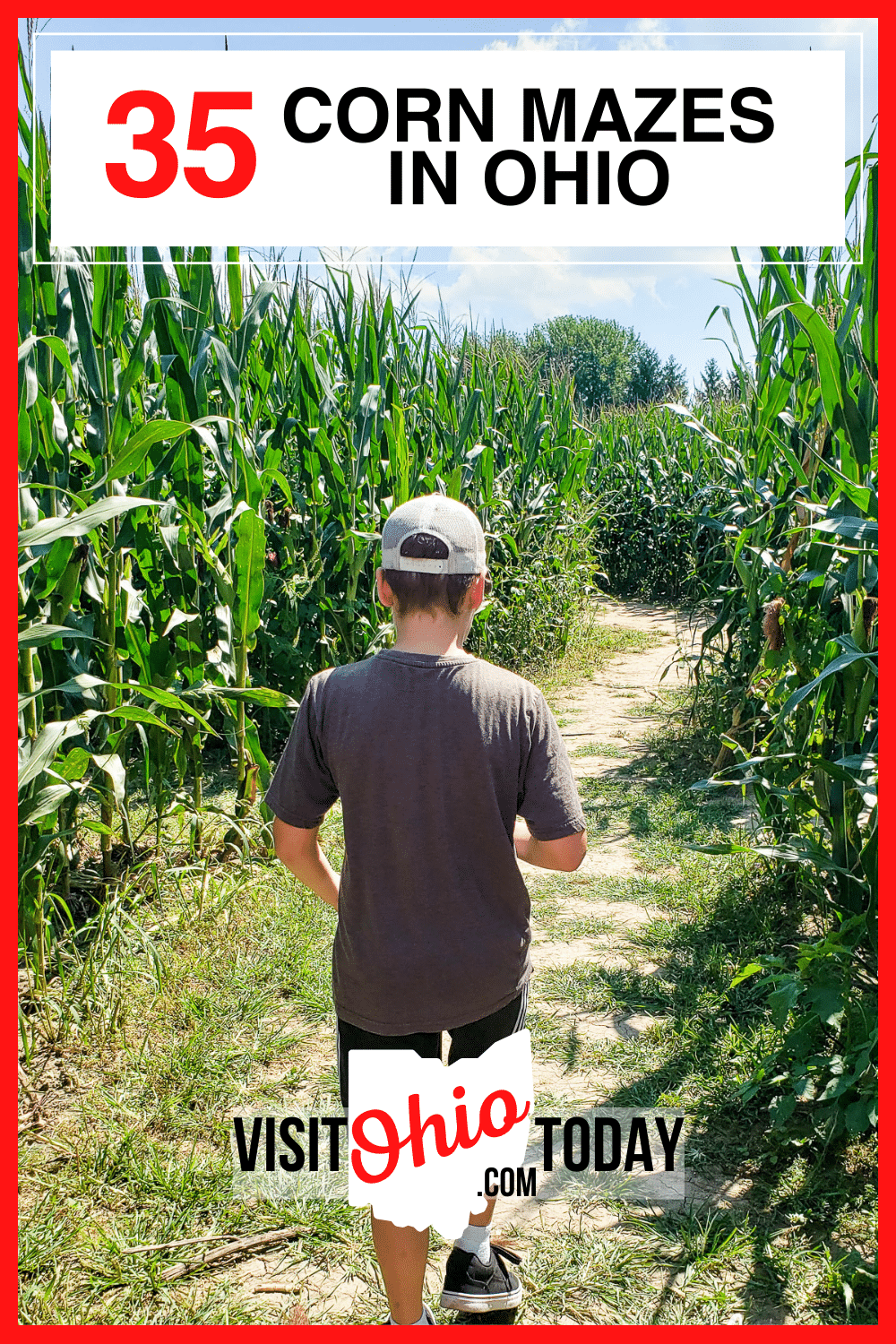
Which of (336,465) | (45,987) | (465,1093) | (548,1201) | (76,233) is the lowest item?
(548,1201)

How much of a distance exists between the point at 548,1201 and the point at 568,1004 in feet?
2.74

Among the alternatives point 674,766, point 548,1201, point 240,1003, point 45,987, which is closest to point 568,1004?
point 548,1201

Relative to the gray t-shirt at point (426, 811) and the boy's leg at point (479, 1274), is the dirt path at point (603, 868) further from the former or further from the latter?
the gray t-shirt at point (426, 811)

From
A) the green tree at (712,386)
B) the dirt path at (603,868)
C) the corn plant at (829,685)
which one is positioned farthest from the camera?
the green tree at (712,386)

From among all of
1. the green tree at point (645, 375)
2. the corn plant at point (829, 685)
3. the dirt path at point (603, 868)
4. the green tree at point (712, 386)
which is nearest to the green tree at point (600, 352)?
the green tree at point (645, 375)

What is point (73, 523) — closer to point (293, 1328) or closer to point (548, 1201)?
point (293, 1328)

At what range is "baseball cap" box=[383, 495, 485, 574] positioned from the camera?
1514mm

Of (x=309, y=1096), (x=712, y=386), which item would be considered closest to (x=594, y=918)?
(x=309, y=1096)

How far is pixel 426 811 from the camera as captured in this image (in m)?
1.55

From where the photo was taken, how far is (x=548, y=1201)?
218cm

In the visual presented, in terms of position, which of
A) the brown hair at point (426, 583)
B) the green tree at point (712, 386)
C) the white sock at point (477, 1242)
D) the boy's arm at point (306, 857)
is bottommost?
the white sock at point (477, 1242)

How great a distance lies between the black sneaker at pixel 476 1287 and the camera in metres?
1.80

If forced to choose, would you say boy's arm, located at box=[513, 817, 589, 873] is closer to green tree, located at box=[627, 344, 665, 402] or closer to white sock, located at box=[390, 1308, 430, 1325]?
white sock, located at box=[390, 1308, 430, 1325]

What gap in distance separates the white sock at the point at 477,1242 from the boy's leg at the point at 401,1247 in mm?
Answer: 171
